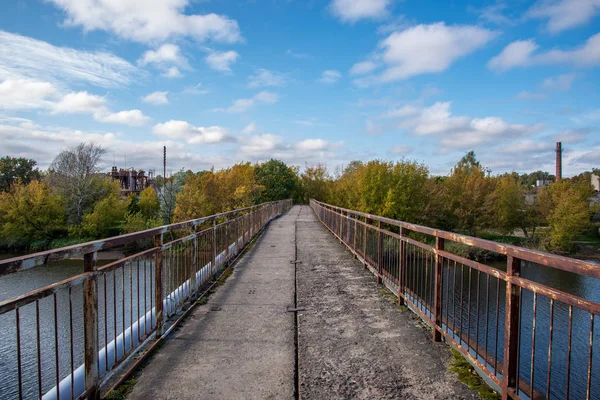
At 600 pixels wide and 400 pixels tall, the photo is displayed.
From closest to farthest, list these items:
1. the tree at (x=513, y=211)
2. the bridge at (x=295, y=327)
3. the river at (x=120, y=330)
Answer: the bridge at (x=295, y=327) → the river at (x=120, y=330) → the tree at (x=513, y=211)

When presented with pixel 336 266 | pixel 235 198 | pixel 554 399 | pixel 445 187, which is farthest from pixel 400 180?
pixel 336 266

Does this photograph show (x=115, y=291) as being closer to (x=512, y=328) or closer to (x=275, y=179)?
(x=512, y=328)

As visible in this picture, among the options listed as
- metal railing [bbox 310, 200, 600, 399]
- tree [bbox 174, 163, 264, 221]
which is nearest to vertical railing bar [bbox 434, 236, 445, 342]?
metal railing [bbox 310, 200, 600, 399]

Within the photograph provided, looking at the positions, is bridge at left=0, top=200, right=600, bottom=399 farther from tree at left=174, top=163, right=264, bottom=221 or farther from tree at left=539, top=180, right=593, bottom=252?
tree at left=539, top=180, right=593, bottom=252

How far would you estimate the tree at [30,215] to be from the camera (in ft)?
144

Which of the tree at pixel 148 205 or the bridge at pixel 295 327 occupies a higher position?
the bridge at pixel 295 327

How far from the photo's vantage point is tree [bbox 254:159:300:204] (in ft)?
226

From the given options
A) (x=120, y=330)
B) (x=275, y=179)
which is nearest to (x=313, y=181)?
(x=275, y=179)

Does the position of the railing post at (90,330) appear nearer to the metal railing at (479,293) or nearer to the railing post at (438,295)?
the metal railing at (479,293)

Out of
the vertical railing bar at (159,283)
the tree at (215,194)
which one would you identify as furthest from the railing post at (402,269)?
the tree at (215,194)

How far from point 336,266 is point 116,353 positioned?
539 centimetres

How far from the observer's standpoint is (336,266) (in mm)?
7988

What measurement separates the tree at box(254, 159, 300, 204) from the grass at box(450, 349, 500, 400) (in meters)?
62.3

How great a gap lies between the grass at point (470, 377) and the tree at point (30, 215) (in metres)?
51.5
